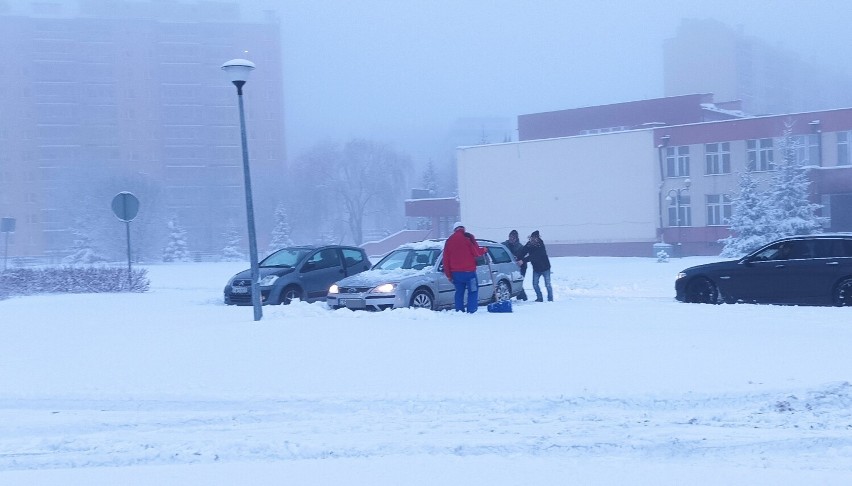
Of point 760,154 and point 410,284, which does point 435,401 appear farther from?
point 760,154

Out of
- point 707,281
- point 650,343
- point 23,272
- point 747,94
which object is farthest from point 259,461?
point 747,94

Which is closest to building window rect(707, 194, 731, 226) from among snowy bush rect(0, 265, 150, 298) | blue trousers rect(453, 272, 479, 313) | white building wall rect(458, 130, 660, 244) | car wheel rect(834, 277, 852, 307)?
white building wall rect(458, 130, 660, 244)

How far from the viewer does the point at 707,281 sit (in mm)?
17219

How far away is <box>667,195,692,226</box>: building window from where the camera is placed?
189 feet

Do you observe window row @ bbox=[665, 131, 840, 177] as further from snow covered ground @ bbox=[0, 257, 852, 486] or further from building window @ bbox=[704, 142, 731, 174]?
snow covered ground @ bbox=[0, 257, 852, 486]

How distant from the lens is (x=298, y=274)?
62.7 ft

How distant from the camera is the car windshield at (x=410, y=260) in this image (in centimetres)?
1647

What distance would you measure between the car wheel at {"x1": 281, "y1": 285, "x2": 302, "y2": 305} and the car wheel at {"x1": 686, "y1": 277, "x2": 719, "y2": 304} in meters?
→ 8.49

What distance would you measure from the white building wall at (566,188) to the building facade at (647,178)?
0.24ft

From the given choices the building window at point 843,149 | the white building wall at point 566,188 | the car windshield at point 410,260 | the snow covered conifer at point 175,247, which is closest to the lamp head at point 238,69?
the car windshield at point 410,260

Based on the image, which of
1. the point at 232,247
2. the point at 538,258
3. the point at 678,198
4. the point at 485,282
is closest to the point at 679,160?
the point at 678,198

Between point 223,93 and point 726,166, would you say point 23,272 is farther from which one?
point 223,93

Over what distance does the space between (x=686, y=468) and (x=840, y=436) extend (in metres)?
1.62

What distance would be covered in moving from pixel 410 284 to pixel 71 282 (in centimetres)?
1254
